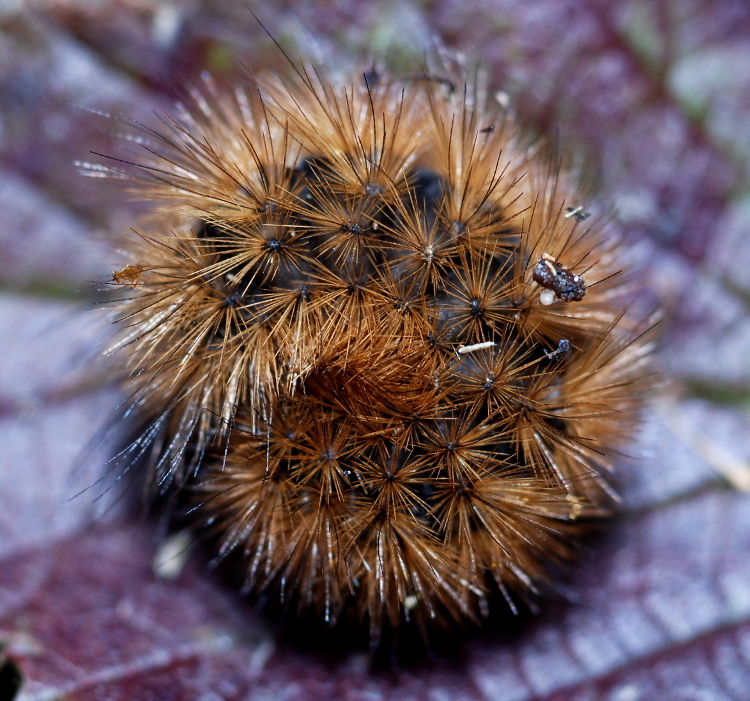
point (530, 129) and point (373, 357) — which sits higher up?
point (530, 129)

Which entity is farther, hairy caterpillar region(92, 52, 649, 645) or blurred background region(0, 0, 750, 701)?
blurred background region(0, 0, 750, 701)

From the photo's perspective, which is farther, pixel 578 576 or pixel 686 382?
pixel 686 382

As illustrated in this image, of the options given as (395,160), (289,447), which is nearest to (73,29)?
(395,160)

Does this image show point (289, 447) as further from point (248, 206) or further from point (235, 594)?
point (235, 594)

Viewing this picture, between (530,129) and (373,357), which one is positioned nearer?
(373,357)
